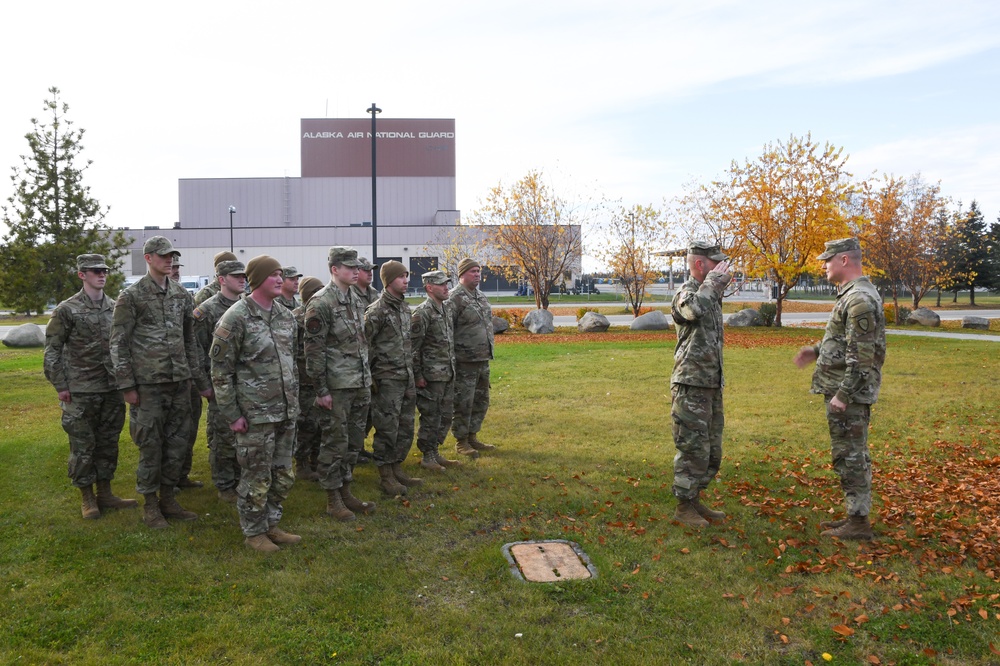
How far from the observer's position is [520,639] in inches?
160

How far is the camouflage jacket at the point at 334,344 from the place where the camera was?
6.10 metres

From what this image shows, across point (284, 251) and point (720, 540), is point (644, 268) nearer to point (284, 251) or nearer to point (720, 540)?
point (720, 540)

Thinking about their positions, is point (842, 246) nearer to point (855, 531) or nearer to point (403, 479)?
point (855, 531)

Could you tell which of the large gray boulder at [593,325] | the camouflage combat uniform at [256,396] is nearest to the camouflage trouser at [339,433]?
the camouflage combat uniform at [256,396]

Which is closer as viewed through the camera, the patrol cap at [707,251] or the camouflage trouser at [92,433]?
the patrol cap at [707,251]

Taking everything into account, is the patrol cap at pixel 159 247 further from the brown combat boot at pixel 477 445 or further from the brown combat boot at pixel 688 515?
the brown combat boot at pixel 688 515

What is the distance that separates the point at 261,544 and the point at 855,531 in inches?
183

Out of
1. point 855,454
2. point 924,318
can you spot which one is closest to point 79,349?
point 855,454

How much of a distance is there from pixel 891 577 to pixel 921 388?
888 centimetres

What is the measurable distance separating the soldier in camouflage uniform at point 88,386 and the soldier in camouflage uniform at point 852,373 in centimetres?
623

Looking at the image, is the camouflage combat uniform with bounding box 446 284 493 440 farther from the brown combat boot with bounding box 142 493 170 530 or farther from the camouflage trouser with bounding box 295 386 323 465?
the brown combat boot with bounding box 142 493 170 530

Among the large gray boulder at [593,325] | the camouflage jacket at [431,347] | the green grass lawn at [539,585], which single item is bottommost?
the green grass lawn at [539,585]

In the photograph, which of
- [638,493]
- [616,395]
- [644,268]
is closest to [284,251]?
[644,268]

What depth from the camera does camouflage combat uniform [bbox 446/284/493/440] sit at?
8266mm
